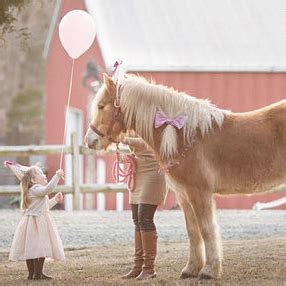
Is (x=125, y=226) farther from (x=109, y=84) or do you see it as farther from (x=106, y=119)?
(x=109, y=84)

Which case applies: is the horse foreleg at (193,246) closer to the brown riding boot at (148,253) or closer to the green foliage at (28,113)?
the brown riding boot at (148,253)

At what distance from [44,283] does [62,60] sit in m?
12.0

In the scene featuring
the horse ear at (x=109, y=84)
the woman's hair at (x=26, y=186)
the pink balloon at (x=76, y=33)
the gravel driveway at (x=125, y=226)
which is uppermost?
the pink balloon at (x=76, y=33)

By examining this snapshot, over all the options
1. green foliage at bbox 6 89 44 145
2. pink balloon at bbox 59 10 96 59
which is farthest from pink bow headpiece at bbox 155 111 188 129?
green foliage at bbox 6 89 44 145

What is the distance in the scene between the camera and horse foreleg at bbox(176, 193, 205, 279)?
27.4ft

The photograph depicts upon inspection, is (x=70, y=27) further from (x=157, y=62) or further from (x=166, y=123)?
(x=157, y=62)

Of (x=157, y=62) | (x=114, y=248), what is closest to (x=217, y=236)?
(x=114, y=248)

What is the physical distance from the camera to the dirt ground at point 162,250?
27.9 feet

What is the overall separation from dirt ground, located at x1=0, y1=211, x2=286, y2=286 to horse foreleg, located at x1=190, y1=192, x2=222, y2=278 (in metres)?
0.10

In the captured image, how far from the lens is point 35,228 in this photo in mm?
8523

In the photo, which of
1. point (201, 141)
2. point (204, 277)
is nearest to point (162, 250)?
point (204, 277)

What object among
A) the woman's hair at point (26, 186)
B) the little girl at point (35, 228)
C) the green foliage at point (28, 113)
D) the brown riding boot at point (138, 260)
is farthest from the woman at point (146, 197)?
the green foliage at point (28, 113)

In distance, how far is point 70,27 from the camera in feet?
35.5

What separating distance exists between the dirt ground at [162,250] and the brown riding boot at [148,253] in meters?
0.09
